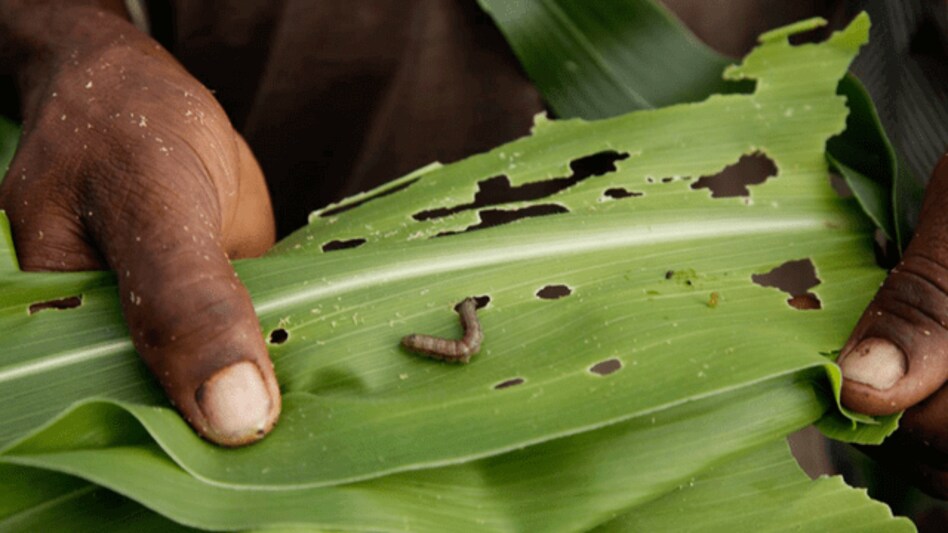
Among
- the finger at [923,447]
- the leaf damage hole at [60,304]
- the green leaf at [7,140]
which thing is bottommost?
the finger at [923,447]

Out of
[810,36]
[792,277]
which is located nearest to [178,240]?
[792,277]

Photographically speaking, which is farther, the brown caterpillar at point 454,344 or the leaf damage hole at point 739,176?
the leaf damage hole at point 739,176

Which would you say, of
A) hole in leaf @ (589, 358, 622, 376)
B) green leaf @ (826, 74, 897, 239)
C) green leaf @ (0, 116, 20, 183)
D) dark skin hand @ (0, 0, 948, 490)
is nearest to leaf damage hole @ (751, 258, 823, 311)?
green leaf @ (826, 74, 897, 239)

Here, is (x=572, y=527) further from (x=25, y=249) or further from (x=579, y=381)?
(x=25, y=249)

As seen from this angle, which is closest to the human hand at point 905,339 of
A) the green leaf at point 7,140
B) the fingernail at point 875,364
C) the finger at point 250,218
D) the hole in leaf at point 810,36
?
the fingernail at point 875,364

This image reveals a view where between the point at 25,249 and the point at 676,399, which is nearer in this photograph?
the point at 676,399

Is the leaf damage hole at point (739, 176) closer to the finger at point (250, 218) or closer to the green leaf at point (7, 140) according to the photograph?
the finger at point (250, 218)

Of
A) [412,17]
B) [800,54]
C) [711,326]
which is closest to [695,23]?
[800,54]
